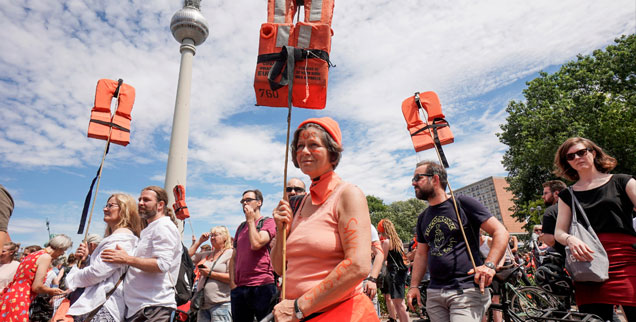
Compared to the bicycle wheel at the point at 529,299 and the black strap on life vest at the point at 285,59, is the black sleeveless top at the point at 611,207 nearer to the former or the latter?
the black strap on life vest at the point at 285,59

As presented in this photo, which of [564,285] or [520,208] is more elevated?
[520,208]

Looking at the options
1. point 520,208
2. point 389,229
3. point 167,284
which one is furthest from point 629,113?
point 167,284

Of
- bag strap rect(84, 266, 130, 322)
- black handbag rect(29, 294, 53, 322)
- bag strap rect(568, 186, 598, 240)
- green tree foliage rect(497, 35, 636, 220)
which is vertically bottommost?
black handbag rect(29, 294, 53, 322)

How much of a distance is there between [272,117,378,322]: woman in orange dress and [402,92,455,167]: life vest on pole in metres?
3.25

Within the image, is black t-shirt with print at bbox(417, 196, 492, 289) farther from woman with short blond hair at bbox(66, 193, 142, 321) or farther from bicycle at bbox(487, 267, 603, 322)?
woman with short blond hair at bbox(66, 193, 142, 321)

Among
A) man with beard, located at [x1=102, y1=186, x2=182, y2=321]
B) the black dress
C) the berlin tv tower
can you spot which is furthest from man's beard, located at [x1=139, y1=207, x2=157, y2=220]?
the berlin tv tower

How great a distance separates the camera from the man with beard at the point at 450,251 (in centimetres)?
285

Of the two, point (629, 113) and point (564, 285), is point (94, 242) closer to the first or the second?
point (564, 285)

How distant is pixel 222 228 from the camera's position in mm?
6078

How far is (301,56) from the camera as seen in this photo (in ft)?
8.32

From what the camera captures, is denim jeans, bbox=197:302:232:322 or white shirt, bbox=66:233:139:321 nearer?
white shirt, bbox=66:233:139:321

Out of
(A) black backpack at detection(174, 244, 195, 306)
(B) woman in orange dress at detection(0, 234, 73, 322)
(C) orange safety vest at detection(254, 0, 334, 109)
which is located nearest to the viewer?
(C) orange safety vest at detection(254, 0, 334, 109)

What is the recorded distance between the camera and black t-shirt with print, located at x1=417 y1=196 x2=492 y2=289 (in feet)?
9.81

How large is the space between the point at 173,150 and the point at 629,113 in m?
28.9
